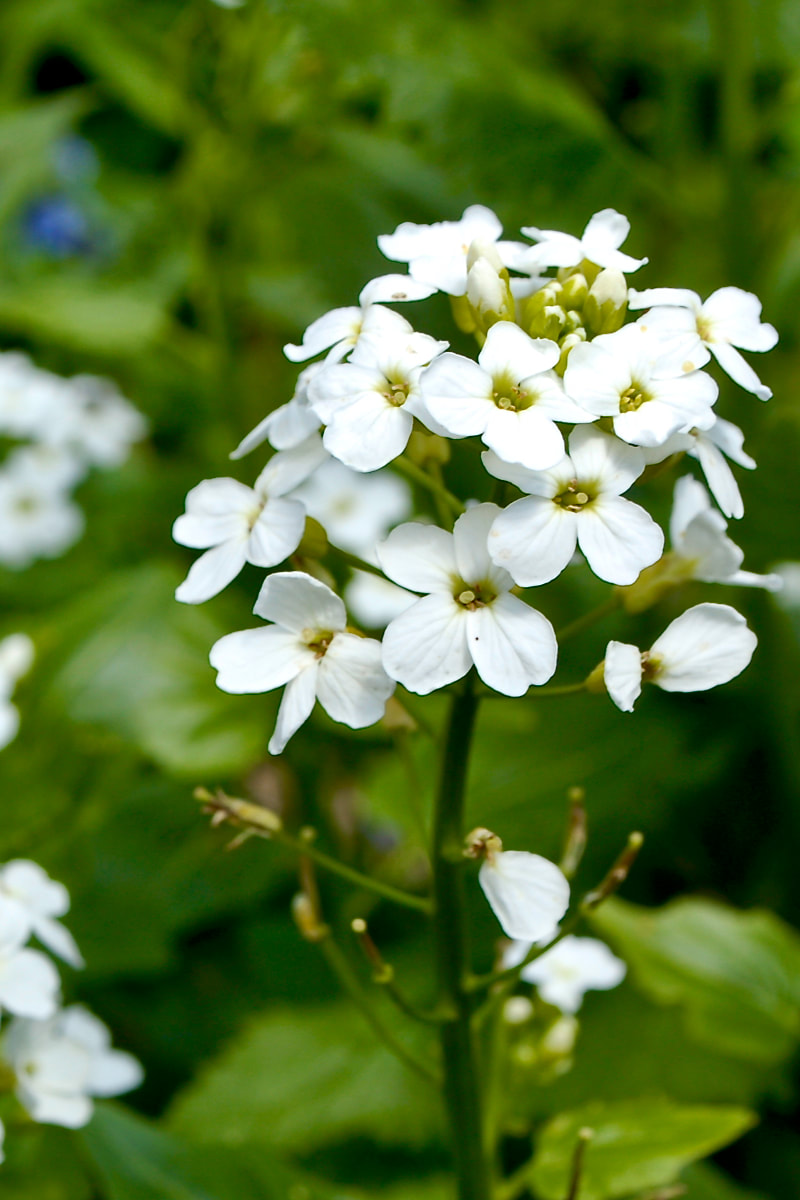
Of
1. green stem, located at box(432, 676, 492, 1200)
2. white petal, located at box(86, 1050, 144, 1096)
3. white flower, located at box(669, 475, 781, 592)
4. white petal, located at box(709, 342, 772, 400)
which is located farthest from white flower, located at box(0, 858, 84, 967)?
white petal, located at box(709, 342, 772, 400)

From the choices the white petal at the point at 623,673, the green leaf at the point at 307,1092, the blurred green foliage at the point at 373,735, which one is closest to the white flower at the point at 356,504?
the blurred green foliage at the point at 373,735

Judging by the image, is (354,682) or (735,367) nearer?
(354,682)

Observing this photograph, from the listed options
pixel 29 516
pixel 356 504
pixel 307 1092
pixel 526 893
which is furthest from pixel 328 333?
pixel 29 516

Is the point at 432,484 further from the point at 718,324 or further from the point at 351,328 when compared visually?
the point at 718,324

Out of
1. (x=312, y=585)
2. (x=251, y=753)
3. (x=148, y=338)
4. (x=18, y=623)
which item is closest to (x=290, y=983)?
(x=251, y=753)

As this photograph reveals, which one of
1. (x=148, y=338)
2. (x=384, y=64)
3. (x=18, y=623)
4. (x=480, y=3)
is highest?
(x=480, y=3)

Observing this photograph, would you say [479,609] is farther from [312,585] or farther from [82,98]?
[82,98]
